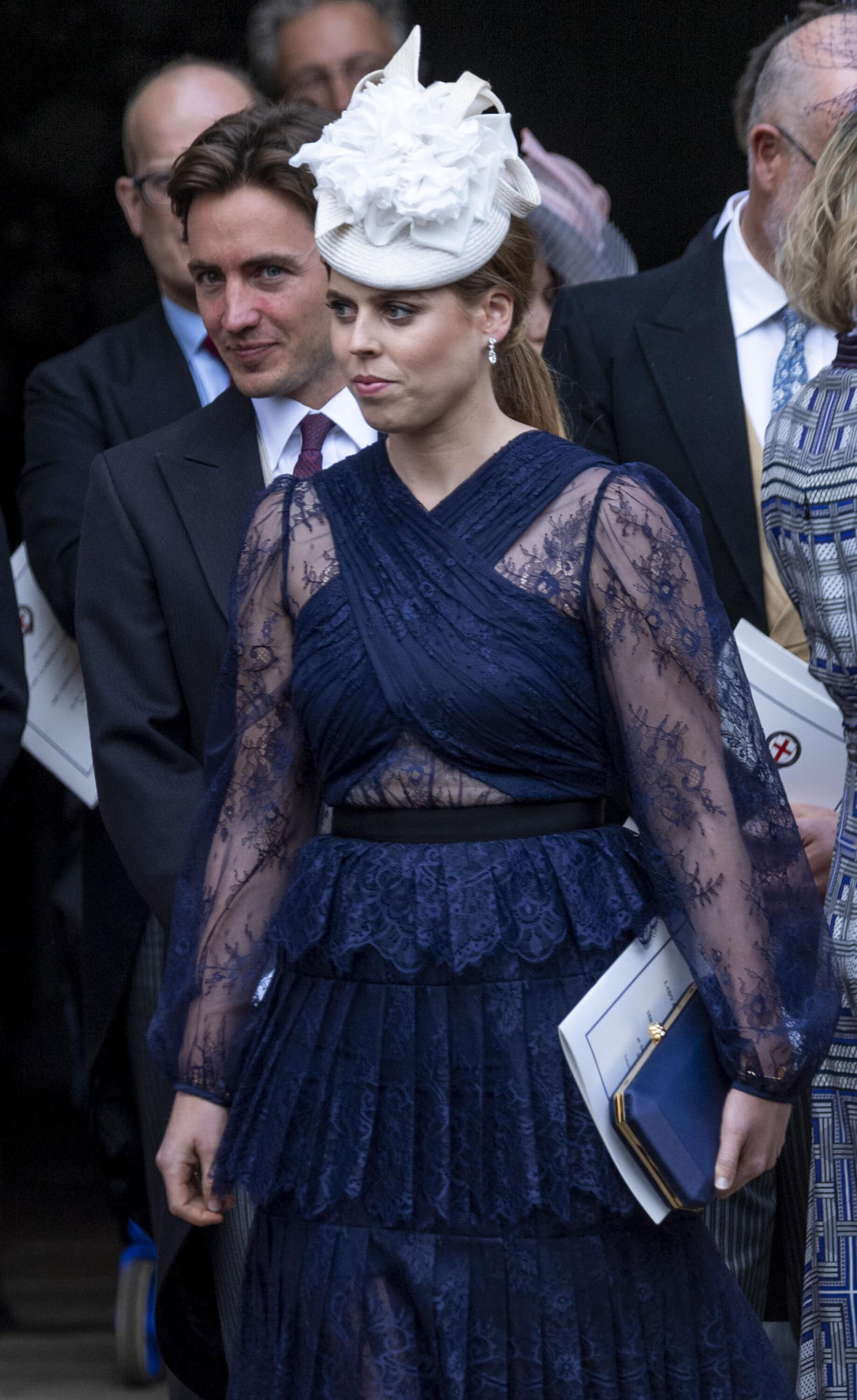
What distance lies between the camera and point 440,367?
2209 millimetres

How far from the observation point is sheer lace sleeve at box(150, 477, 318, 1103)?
2.31 meters

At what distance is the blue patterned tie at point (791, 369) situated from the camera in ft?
11.0

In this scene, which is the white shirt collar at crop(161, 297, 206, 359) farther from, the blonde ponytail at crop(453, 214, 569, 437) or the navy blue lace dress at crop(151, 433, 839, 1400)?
the navy blue lace dress at crop(151, 433, 839, 1400)

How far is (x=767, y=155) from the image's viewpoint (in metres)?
3.43

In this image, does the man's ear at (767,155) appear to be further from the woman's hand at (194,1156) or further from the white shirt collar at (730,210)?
the woman's hand at (194,1156)

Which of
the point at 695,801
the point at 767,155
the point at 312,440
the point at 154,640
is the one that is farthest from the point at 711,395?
the point at 695,801

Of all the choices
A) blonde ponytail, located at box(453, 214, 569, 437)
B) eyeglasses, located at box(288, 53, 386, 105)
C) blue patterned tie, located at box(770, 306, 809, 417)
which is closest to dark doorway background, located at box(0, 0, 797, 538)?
eyeglasses, located at box(288, 53, 386, 105)

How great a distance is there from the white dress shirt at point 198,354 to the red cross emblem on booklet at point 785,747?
4.34 feet

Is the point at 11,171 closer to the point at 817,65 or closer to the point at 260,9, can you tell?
the point at 260,9

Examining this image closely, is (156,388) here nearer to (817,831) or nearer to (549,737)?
(817,831)

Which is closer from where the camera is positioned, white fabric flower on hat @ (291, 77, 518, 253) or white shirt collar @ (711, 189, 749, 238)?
white fabric flower on hat @ (291, 77, 518, 253)

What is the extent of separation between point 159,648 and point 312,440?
41cm

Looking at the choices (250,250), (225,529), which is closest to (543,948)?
(225,529)

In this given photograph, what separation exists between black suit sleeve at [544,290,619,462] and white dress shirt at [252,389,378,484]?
432mm
